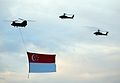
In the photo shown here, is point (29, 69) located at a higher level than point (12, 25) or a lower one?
lower

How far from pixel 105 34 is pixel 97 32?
9.00 feet

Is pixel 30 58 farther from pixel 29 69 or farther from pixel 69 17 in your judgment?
pixel 69 17

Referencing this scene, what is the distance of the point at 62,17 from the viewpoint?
129125mm

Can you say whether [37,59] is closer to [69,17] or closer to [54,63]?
[54,63]

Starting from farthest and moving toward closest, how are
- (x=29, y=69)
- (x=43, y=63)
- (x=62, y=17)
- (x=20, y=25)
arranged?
1. (x=62, y=17)
2. (x=20, y=25)
3. (x=43, y=63)
4. (x=29, y=69)

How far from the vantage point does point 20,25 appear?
115 meters

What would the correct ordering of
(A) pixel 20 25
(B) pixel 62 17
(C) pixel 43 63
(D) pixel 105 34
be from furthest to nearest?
(D) pixel 105 34
(B) pixel 62 17
(A) pixel 20 25
(C) pixel 43 63

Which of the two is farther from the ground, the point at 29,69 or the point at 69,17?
the point at 69,17

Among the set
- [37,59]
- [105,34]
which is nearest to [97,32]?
[105,34]

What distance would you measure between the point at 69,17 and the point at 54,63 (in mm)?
31025

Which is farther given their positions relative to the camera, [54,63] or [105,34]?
[105,34]

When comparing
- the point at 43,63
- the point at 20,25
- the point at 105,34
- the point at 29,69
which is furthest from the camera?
the point at 105,34

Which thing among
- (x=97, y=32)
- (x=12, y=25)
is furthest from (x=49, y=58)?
(x=97, y=32)

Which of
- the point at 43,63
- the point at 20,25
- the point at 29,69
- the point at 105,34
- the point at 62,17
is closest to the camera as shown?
the point at 29,69
